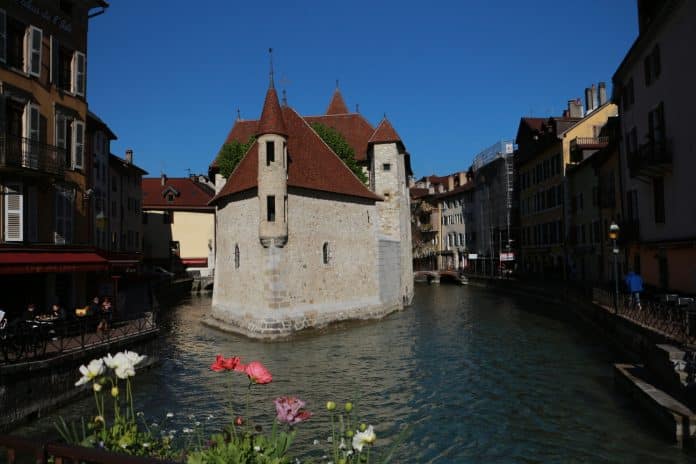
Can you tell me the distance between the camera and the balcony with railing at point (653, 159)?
2072cm

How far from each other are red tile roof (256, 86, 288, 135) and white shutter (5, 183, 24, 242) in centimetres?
1061

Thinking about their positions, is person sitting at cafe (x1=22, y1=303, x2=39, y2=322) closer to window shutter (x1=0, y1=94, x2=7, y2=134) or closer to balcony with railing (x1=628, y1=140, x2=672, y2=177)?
window shutter (x1=0, y1=94, x2=7, y2=134)

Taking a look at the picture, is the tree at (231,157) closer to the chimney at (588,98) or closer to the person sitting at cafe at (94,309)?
the person sitting at cafe at (94,309)

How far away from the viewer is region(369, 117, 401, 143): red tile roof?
36.0 meters

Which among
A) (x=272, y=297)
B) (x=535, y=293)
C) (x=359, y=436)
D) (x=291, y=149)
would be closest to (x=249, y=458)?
(x=359, y=436)

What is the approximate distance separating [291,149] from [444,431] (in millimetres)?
18381

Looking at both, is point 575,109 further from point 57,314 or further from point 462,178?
point 57,314

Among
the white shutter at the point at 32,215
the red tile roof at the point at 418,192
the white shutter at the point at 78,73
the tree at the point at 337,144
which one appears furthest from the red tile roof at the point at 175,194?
the white shutter at the point at 32,215

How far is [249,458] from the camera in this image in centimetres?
462

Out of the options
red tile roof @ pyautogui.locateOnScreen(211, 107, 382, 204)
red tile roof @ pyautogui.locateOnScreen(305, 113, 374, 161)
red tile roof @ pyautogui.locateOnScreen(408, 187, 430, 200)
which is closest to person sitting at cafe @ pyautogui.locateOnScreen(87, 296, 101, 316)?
red tile roof @ pyautogui.locateOnScreen(211, 107, 382, 204)

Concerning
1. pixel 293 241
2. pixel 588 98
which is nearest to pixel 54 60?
pixel 293 241

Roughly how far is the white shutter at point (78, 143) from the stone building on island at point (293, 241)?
24.6 ft

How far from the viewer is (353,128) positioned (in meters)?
43.1

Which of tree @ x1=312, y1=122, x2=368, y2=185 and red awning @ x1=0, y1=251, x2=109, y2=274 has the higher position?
tree @ x1=312, y1=122, x2=368, y2=185
